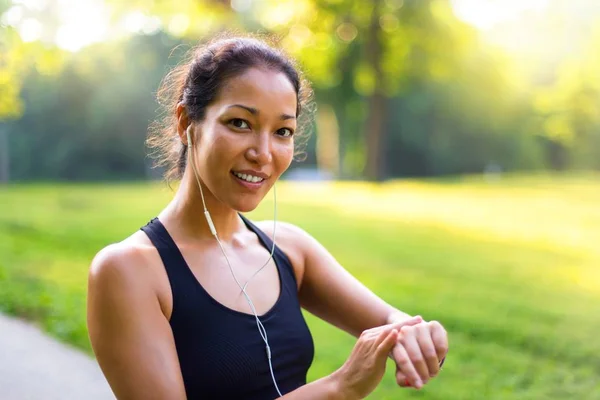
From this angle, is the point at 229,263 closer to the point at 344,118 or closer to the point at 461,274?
the point at 461,274

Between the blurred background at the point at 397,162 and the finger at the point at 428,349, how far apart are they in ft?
4.15

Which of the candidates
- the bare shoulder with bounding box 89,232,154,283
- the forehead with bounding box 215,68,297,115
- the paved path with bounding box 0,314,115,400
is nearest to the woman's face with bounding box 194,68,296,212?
the forehead with bounding box 215,68,297,115

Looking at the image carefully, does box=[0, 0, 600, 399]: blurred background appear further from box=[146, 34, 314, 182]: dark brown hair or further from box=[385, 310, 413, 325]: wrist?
box=[385, 310, 413, 325]: wrist

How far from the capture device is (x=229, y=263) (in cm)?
175

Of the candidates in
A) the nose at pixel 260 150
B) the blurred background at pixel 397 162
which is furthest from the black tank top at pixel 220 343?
the blurred background at pixel 397 162

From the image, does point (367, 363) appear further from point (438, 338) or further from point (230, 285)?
point (230, 285)

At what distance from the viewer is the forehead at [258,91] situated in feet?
5.39

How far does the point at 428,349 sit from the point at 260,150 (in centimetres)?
58

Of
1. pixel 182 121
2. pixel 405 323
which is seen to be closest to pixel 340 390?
pixel 405 323

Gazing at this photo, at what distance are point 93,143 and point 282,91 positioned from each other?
74.0 ft

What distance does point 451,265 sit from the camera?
7.78 meters

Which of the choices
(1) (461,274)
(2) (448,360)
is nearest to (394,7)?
(1) (461,274)

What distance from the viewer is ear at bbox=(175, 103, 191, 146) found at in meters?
1.80

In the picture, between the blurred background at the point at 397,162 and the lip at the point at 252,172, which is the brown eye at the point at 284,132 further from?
the blurred background at the point at 397,162
